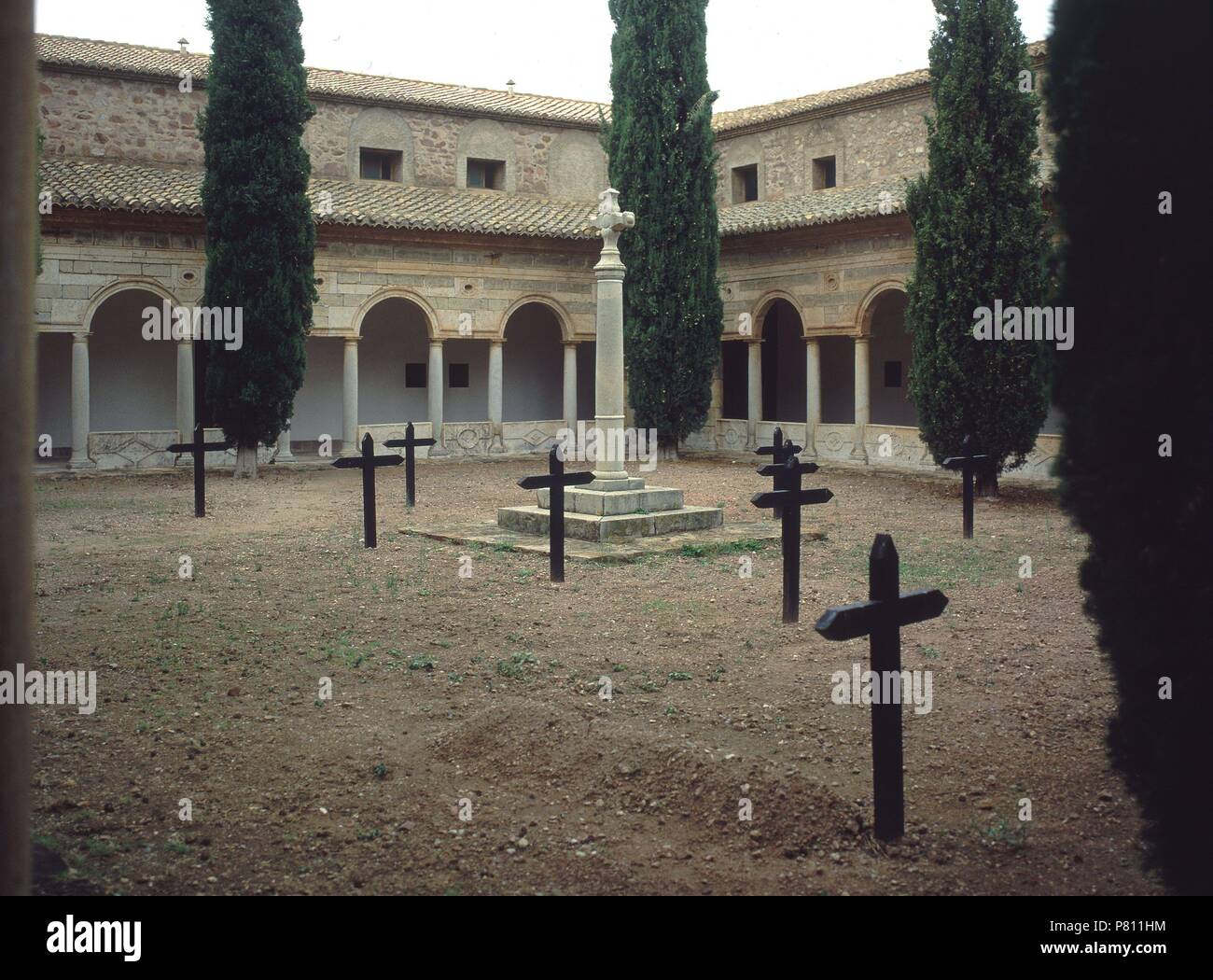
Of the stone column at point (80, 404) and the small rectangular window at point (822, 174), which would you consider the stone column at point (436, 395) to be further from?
the small rectangular window at point (822, 174)

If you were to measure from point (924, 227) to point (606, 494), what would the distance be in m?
6.69

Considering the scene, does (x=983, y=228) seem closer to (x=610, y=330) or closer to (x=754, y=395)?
(x=610, y=330)

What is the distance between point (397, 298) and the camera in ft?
71.6

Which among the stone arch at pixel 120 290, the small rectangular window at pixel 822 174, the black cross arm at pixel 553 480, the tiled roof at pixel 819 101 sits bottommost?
the black cross arm at pixel 553 480

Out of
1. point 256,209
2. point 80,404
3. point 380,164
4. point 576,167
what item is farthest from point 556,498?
point 576,167

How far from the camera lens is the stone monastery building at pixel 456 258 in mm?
19438

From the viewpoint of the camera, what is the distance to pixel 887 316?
78.0ft

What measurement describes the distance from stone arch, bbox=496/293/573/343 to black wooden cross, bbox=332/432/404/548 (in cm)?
1045

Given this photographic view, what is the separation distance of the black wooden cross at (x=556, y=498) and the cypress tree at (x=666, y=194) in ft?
36.9

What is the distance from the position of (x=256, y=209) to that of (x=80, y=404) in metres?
4.29

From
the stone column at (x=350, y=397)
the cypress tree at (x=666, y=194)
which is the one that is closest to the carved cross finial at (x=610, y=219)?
the cypress tree at (x=666, y=194)

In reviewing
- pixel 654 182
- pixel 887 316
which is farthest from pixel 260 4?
pixel 887 316
